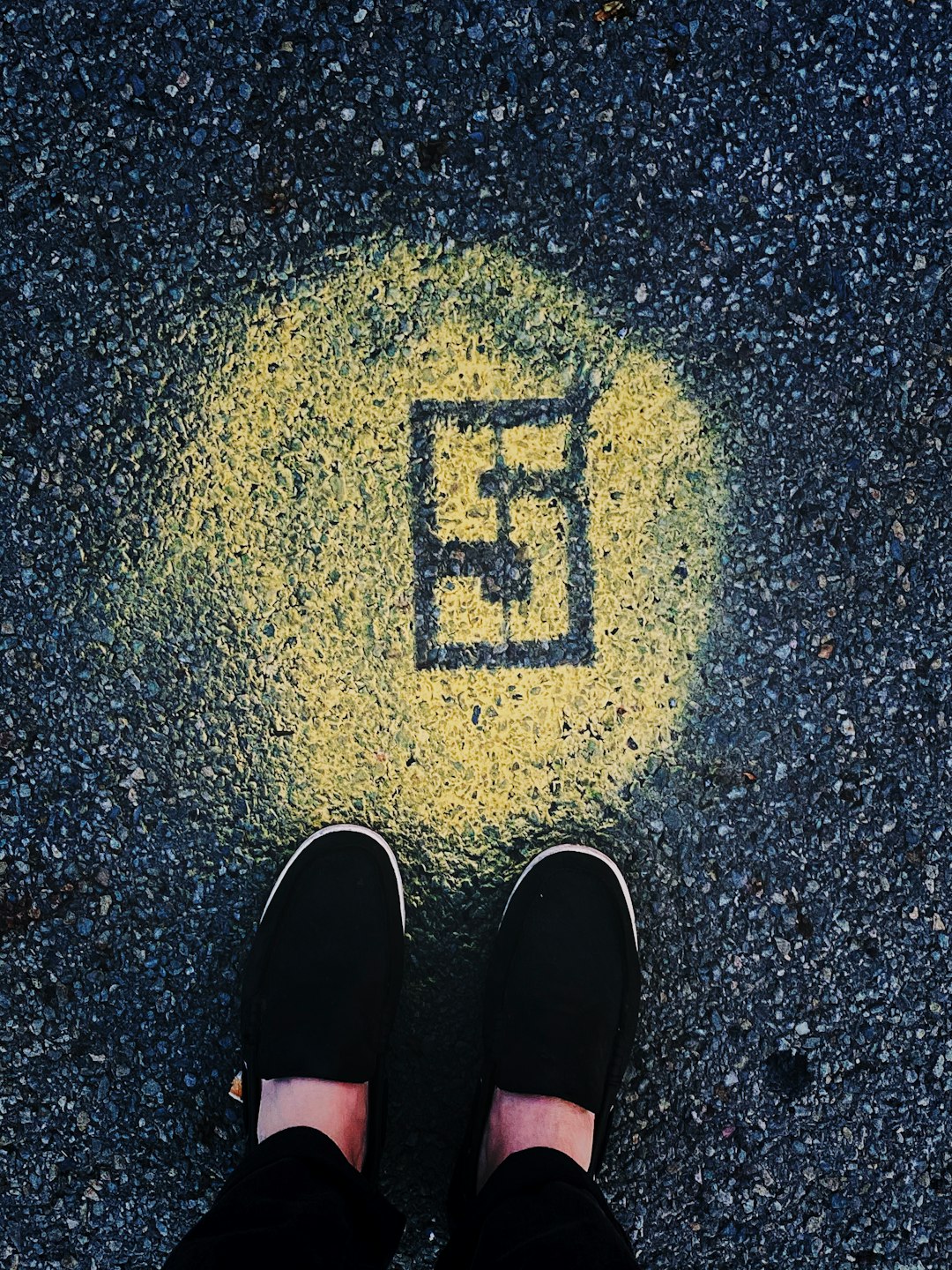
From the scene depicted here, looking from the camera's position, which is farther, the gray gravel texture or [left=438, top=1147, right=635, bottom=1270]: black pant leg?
the gray gravel texture

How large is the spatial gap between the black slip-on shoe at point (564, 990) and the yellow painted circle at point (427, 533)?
0.26 meters

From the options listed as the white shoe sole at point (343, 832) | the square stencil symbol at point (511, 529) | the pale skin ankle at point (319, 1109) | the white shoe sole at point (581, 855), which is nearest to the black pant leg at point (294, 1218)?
the pale skin ankle at point (319, 1109)

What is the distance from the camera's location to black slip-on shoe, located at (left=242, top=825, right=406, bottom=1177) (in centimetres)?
186

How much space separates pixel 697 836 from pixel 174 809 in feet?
3.88

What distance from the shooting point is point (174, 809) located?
190 centimetres

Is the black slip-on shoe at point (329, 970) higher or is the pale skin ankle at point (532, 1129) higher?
the black slip-on shoe at point (329, 970)

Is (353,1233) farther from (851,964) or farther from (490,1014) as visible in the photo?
(851,964)

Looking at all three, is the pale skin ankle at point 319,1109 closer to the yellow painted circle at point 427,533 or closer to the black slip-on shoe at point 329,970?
the black slip-on shoe at point 329,970

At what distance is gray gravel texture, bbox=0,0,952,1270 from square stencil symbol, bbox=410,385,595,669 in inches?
12.1

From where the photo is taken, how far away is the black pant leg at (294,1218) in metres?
1.47

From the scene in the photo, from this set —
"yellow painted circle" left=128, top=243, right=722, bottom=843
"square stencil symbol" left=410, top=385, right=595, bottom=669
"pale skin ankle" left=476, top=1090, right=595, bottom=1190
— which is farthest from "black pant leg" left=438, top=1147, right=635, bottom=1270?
"square stencil symbol" left=410, top=385, right=595, bottom=669

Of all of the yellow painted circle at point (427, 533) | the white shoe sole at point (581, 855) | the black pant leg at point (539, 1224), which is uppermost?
the yellow painted circle at point (427, 533)

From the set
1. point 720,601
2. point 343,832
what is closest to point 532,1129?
point 343,832

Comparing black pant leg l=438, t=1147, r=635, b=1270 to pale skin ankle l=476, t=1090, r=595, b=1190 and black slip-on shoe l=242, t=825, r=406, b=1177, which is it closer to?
pale skin ankle l=476, t=1090, r=595, b=1190
